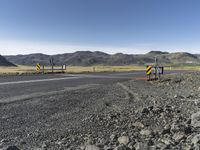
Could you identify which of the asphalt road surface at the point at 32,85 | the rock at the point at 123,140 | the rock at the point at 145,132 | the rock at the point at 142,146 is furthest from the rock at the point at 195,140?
the asphalt road surface at the point at 32,85

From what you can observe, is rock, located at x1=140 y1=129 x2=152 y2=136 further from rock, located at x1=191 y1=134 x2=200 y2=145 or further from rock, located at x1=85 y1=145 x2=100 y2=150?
rock, located at x1=85 y1=145 x2=100 y2=150

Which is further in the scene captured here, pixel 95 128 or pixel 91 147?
pixel 95 128

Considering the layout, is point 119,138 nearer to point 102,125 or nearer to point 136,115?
point 102,125

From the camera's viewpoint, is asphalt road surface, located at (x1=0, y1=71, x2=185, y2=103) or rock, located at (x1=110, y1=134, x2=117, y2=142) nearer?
rock, located at (x1=110, y1=134, x2=117, y2=142)

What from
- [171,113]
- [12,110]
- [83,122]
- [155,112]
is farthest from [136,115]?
[12,110]

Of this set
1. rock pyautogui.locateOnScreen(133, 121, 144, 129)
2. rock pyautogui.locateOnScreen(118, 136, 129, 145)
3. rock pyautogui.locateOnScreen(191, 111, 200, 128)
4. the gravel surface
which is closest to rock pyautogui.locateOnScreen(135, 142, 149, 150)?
the gravel surface

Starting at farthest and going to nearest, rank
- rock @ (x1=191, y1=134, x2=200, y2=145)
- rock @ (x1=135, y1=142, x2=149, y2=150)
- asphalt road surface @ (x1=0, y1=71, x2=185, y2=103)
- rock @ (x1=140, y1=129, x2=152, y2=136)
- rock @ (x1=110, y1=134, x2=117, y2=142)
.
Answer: asphalt road surface @ (x1=0, y1=71, x2=185, y2=103) → rock @ (x1=140, y1=129, x2=152, y2=136) → rock @ (x1=110, y1=134, x2=117, y2=142) → rock @ (x1=191, y1=134, x2=200, y2=145) → rock @ (x1=135, y1=142, x2=149, y2=150)

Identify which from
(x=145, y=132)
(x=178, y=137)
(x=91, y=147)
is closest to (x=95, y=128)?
(x=145, y=132)

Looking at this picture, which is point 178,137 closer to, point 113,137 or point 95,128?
point 113,137

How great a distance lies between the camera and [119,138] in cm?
481

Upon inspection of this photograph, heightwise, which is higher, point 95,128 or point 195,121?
point 195,121

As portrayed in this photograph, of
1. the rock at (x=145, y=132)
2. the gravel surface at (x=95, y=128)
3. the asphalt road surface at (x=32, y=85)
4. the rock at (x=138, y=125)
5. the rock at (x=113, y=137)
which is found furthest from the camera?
the asphalt road surface at (x=32, y=85)

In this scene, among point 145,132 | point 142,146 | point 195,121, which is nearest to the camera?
point 142,146

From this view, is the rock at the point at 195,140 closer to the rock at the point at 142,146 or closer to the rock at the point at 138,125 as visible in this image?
the rock at the point at 142,146
